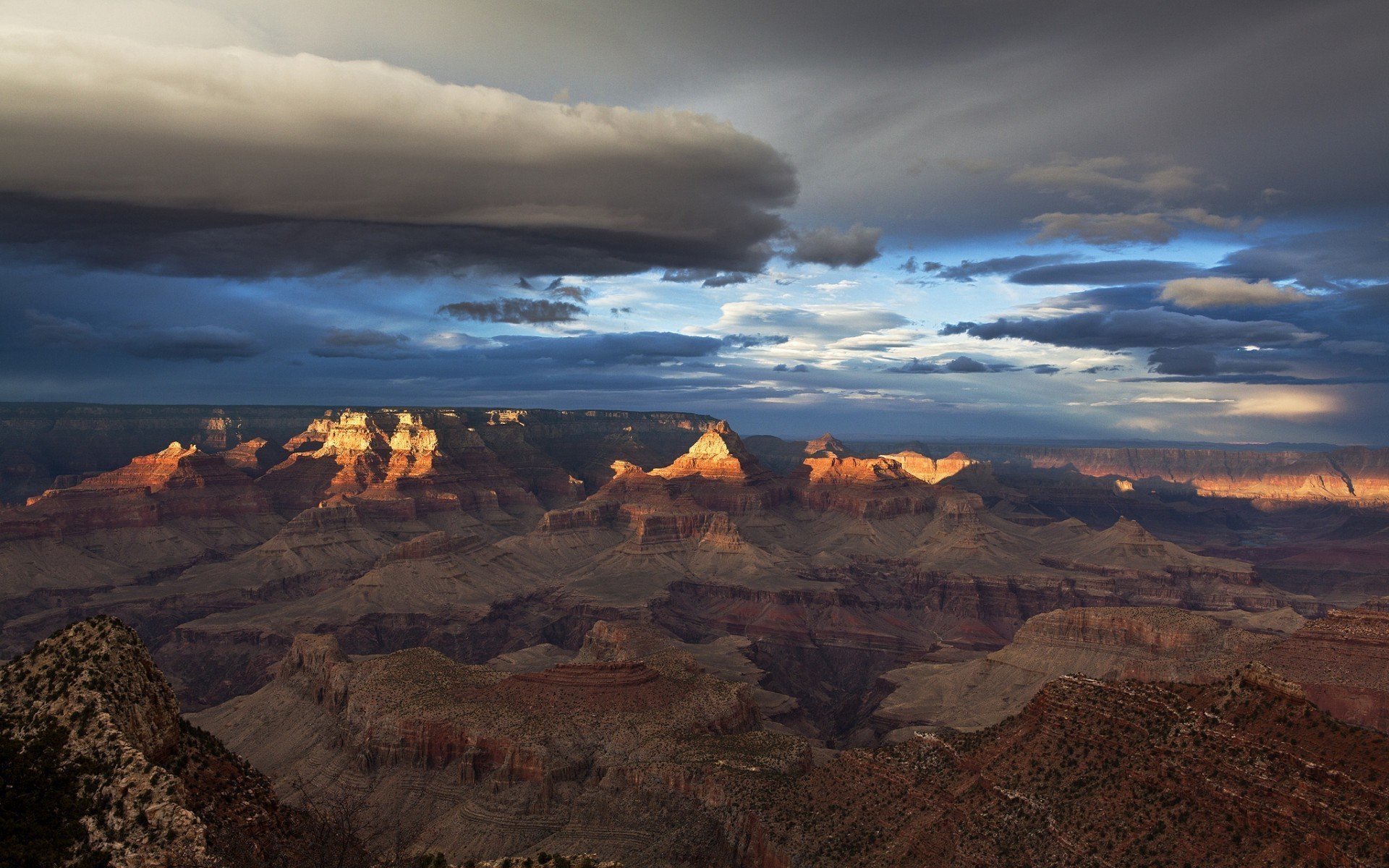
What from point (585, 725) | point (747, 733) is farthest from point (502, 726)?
point (747, 733)

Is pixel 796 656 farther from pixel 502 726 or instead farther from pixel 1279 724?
pixel 1279 724

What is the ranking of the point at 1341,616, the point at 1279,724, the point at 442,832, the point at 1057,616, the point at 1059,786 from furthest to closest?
1. the point at 1057,616
2. the point at 1341,616
3. the point at 442,832
4. the point at 1059,786
5. the point at 1279,724

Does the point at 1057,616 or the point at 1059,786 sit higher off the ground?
the point at 1059,786

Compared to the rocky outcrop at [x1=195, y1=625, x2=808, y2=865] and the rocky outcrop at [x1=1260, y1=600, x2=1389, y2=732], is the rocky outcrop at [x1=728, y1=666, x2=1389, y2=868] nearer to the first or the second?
the rocky outcrop at [x1=195, y1=625, x2=808, y2=865]

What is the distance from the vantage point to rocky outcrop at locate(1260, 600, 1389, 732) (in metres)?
96.2

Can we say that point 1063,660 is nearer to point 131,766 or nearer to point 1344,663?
point 1344,663

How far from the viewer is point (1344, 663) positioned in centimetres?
10288

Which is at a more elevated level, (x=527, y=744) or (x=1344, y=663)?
(x=1344, y=663)

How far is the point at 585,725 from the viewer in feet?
316

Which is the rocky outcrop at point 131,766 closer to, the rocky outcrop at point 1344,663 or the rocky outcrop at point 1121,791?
the rocky outcrop at point 1121,791

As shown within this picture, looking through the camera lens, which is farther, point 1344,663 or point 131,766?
point 1344,663

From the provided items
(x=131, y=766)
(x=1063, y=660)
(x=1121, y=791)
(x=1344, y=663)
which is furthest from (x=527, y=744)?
(x=1063, y=660)

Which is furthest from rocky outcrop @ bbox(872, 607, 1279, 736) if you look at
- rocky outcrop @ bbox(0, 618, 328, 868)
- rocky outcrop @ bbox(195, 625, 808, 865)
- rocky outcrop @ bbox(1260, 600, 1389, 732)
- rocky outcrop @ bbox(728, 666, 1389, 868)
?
rocky outcrop @ bbox(0, 618, 328, 868)

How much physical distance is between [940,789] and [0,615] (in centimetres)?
21355
